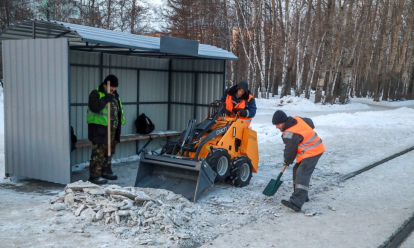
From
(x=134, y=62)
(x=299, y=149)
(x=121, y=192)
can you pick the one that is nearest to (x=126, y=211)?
(x=121, y=192)

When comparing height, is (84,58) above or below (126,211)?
above

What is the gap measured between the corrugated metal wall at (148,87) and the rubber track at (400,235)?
5.92 metres

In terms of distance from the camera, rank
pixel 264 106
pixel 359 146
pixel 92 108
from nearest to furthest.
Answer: pixel 92 108, pixel 359 146, pixel 264 106

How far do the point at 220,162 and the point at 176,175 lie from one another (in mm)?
841

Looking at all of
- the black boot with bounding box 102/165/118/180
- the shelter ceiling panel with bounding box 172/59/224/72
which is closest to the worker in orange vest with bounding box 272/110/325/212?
the black boot with bounding box 102/165/118/180

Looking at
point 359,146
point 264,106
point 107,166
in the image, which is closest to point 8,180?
point 107,166

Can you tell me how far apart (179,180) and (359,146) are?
789cm

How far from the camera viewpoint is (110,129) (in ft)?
26.1

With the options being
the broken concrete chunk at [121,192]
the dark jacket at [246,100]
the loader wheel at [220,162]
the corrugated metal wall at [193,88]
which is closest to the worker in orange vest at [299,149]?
the loader wheel at [220,162]

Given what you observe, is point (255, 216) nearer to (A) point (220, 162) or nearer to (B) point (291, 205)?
(B) point (291, 205)

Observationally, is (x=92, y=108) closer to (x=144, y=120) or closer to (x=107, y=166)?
(x=107, y=166)

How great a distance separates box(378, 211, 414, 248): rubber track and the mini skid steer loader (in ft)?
9.01

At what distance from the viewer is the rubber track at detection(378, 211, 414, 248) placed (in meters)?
5.39

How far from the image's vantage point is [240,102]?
830 centimetres
